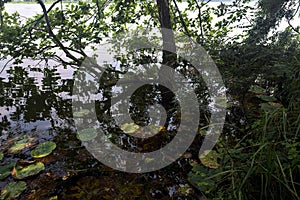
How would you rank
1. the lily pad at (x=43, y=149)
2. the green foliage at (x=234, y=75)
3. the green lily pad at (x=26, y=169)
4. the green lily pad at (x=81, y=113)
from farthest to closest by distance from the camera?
the green lily pad at (x=81, y=113)
the lily pad at (x=43, y=149)
the green lily pad at (x=26, y=169)
the green foliage at (x=234, y=75)

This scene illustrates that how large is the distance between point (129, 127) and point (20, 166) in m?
0.94

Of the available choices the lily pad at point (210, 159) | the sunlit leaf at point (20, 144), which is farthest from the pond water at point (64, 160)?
the lily pad at point (210, 159)

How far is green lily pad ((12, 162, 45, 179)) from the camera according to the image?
68.1 inches

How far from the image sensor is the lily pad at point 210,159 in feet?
5.20

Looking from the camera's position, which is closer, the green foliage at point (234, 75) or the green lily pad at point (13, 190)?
the green foliage at point (234, 75)

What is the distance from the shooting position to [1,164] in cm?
190

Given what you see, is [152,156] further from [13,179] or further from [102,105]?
[102,105]

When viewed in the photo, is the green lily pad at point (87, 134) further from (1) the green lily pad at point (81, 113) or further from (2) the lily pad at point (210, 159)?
(2) the lily pad at point (210, 159)

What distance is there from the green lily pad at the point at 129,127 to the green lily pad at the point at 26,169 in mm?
768

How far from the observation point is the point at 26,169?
1.78m

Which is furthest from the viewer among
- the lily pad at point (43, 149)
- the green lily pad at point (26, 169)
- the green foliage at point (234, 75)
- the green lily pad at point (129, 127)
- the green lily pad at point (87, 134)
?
the green lily pad at point (129, 127)

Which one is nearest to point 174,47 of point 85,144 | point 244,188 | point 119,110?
point 119,110

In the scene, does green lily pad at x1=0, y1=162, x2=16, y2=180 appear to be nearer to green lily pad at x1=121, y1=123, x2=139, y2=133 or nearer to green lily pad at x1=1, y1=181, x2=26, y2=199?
green lily pad at x1=1, y1=181, x2=26, y2=199

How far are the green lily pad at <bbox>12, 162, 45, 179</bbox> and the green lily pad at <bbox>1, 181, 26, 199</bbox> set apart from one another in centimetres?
7
